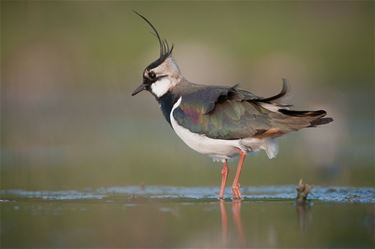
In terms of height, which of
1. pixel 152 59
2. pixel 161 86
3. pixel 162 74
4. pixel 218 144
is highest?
pixel 152 59

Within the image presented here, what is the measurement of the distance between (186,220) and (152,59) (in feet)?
51.4

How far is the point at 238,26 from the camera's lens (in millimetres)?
25578

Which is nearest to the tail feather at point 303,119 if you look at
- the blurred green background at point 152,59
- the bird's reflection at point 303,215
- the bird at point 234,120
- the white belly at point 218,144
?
the bird at point 234,120

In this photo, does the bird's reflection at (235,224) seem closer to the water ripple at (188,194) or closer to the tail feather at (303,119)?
the water ripple at (188,194)

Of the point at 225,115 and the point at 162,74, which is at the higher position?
the point at 162,74

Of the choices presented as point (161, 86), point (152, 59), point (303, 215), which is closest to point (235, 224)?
point (303, 215)

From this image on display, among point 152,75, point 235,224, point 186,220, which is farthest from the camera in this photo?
point 152,75

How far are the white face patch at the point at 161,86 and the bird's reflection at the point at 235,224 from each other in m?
2.01

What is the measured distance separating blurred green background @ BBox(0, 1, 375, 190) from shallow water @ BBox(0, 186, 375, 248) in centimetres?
528

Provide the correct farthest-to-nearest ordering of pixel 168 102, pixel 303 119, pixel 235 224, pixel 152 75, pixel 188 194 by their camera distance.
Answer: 1. pixel 152 75
2. pixel 168 102
3. pixel 188 194
4. pixel 303 119
5. pixel 235 224

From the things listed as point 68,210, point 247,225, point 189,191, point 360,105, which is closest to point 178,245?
point 247,225

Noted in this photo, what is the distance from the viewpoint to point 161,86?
10992mm

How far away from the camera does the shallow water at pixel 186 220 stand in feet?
23.9

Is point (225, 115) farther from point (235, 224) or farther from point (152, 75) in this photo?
point (235, 224)
